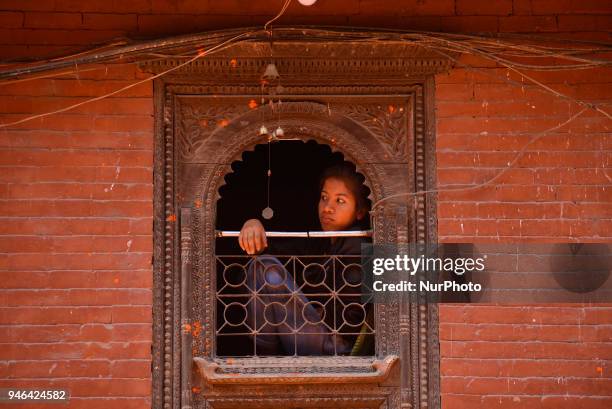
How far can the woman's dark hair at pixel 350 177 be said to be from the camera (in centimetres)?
593

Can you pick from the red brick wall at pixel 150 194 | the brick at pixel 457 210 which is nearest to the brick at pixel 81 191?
the red brick wall at pixel 150 194

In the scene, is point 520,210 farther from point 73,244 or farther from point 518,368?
point 73,244

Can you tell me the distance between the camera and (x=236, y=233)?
18.0ft

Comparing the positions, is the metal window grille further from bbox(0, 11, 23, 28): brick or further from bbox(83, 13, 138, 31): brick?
bbox(0, 11, 23, 28): brick

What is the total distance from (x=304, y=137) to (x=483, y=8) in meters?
1.27

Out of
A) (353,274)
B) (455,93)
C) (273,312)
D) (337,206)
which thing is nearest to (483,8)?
(455,93)

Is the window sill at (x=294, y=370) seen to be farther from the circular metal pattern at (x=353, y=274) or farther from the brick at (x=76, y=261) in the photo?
the brick at (x=76, y=261)

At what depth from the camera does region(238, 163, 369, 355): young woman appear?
17.9 feet

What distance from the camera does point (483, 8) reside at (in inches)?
217

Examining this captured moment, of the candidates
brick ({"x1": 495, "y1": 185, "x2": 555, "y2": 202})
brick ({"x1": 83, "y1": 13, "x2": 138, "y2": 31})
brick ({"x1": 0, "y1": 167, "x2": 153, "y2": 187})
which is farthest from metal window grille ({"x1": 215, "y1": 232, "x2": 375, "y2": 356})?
brick ({"x1": 83, "y1": 13, "x2": 138, "y2": 31})

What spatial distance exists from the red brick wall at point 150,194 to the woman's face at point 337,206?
0.76 metres

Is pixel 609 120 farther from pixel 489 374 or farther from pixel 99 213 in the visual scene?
pixel 99 213

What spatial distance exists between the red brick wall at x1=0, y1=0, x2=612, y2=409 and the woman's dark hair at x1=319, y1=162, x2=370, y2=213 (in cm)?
74

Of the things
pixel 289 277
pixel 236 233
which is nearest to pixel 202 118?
pixel 236 233
